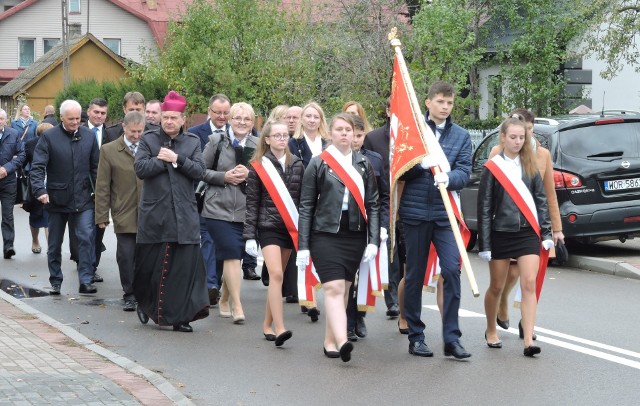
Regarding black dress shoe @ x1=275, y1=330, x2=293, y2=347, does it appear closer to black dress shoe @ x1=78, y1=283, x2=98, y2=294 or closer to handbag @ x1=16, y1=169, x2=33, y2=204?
black dress shoe @ x1=78, y1=283, x2=98, y2=294

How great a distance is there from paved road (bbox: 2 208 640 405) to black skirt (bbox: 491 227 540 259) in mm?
753

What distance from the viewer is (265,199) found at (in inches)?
401

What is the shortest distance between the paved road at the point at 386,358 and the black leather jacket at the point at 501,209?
91cm

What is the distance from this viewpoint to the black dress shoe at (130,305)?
12.0 meters

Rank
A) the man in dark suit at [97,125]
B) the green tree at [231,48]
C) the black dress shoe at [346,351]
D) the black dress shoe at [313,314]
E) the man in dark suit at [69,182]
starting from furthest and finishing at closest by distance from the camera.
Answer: the green tree at [231,48]
the man in dark suit at [97,125]
the man in dark suit at [69,182]
the black dress shoe at [313,314]
the black dress shoe at [346,351]

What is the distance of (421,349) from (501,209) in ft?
3.88

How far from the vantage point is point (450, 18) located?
26391 mm

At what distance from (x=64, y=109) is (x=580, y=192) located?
609 centimetres

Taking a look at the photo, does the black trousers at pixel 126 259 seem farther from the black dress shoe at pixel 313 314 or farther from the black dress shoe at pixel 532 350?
the black dress shoe at pixel 532 350

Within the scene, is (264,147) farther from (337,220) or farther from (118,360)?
(118,360)

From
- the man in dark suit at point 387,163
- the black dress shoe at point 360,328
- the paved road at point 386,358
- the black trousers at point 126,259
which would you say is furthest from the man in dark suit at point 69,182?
the black dress shoe at point 360,328

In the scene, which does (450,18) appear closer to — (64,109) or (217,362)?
(64,109)

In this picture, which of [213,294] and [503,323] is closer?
[503,323]

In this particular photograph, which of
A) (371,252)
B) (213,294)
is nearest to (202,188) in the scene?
(213,294)
